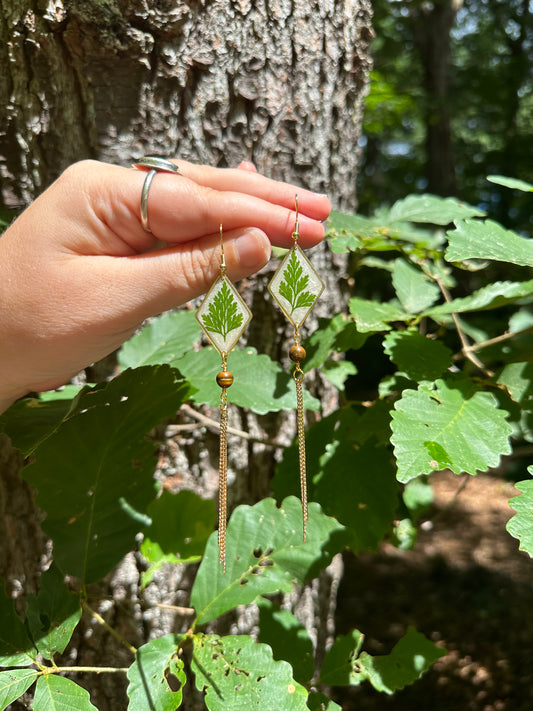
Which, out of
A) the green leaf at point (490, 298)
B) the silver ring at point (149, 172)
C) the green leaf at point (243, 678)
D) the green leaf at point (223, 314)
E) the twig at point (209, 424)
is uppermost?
the silver ring at point (149, 172)

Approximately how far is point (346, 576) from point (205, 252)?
3.83 meters

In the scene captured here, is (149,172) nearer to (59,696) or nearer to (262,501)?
(262,501)

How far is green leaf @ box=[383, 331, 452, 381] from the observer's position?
1.15 m

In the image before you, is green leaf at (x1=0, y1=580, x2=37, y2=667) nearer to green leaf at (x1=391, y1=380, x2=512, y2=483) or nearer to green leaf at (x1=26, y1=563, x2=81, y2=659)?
green leaf at (x1=26, y1=563, x2=81, y2=659)

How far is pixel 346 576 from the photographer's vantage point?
4234 millimetres

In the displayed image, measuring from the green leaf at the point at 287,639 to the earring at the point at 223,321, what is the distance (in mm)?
372

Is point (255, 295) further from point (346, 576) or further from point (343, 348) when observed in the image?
point (346, 576)

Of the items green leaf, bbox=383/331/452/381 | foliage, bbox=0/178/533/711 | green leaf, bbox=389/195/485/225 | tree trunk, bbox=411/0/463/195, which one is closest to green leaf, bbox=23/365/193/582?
foliage, bbox=0/178/533/711

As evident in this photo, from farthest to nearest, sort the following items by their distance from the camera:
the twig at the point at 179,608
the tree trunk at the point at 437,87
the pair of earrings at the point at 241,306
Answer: the tree trunk at the point at 437,87 → the twig at the point at 179,608 → the pair of earrings at the point at 241,306

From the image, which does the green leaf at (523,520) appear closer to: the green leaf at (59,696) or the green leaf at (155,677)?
the green leaf at (155,677)

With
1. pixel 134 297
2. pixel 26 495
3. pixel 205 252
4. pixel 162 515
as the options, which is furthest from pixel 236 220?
pixel 26 495

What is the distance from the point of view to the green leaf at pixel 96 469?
1.15 m

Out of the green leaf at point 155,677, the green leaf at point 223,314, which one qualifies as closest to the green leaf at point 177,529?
the green leaf at point 155,677

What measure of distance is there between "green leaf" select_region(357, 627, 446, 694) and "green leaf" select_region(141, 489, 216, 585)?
455 millimetres
